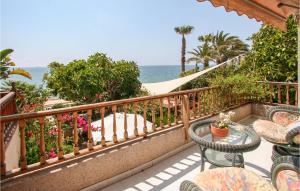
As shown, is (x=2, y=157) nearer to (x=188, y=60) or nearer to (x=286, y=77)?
(x=286, y=77)

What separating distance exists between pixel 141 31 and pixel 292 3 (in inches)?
2468

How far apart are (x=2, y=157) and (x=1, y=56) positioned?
731 centimetres

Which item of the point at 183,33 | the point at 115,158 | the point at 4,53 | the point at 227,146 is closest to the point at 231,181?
the point at 227,146

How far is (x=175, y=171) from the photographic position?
3471mm

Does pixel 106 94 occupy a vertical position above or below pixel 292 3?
below

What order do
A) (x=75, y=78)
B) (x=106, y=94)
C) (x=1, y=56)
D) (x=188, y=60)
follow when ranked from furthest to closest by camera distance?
(x=188, y=60) → (x=106, y=94) → (x=75, y=78) → (x=1, y=56)

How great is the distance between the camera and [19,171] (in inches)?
91.2

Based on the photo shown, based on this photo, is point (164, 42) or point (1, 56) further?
point (164, 42)

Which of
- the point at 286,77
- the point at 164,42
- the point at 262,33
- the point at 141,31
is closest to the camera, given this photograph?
the point at 286,77

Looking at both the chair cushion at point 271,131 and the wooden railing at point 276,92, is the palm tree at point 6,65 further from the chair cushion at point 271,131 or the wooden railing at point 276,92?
the wooden railing at point 276,92

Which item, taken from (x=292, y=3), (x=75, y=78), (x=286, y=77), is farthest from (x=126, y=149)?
(x=75, y=78)

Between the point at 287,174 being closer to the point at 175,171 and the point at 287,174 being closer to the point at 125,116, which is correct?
the point at 175,171

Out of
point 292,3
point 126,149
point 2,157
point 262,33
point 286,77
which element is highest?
point 262,33

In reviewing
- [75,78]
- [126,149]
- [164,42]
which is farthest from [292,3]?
[164,42]
